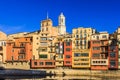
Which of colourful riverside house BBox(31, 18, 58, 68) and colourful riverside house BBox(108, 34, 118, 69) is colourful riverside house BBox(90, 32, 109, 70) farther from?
colourful riverside house BBox(31, 18, 58, 68)

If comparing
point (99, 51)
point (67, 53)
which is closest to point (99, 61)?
point (99, 51)

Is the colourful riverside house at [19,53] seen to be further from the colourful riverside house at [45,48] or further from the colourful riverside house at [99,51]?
the colourful riverside house at [99,51]

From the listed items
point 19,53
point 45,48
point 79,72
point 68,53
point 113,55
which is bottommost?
point 79,72

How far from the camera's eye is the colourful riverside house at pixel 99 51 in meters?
98.5

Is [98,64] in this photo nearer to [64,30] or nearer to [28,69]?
[28,69]

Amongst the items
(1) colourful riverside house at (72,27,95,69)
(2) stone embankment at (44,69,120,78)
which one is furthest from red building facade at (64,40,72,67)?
(2) stone embankment at (44,69,120,78)

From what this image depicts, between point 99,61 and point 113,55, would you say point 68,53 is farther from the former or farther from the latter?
point 113,55

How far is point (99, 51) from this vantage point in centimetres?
10075

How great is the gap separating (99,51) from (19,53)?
28.1 meters

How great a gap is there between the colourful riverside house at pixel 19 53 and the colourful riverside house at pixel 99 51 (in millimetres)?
22138

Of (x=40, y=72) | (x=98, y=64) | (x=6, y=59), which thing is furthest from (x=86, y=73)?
(x=6, y=59)

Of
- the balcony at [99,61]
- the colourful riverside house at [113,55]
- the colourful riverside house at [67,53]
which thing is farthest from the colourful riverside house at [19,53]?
the colourful riverside house at [113,55]

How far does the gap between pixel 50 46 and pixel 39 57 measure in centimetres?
541

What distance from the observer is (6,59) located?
356 feet
